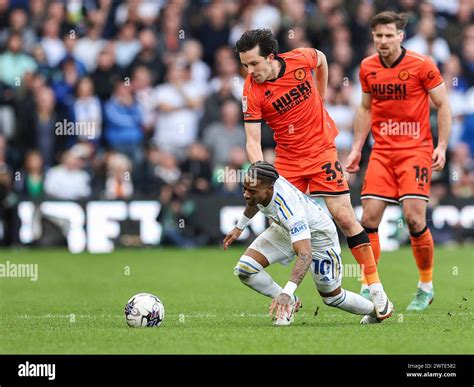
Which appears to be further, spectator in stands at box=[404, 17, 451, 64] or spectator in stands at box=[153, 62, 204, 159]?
spectator in stands at box=[404, 17, 451, 64]

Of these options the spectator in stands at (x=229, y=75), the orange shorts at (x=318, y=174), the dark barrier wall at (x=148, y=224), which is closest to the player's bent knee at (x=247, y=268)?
the orange shorts at (x=318, y=174)

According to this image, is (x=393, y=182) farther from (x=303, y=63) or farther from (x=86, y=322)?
(x=86, y=322)

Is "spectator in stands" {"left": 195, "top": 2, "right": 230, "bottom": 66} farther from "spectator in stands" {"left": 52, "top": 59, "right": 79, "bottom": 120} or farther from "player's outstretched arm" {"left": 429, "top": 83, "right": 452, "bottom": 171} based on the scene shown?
"player's outstretched arm" {"left": 429, "top": 83, "right": 452, "bottom": 171}

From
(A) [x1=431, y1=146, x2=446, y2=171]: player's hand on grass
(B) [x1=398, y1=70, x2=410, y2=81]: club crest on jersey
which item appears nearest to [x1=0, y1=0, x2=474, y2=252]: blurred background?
(B) [x1=398, y1=70, x2=410, y2=81]: club crest on jersey

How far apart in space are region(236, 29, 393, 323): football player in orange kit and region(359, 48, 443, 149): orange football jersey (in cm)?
83

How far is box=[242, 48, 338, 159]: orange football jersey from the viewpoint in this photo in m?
11.3

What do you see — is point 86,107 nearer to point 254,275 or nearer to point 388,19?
point 388,19

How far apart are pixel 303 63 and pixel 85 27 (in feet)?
38.4

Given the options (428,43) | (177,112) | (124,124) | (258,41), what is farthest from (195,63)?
(258,41)

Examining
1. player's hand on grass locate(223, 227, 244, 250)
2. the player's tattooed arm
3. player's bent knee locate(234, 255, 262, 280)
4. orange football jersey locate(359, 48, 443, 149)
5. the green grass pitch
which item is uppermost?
orange football jersey locate(359, 48, 443, 149)

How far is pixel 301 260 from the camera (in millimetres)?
9883

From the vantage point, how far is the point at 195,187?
68.6 feet

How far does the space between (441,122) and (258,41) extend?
2.40m
